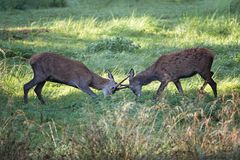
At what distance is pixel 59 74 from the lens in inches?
409

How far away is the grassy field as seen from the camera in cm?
620

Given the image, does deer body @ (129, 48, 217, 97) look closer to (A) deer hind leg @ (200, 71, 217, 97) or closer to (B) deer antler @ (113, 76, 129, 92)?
(A) deer hind leg @ (200, 71, 217, 97)

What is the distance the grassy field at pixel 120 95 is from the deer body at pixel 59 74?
21cm

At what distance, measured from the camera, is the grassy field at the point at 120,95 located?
20.3 feet

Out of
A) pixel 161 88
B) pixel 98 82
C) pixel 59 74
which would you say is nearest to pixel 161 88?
pixel 161 88

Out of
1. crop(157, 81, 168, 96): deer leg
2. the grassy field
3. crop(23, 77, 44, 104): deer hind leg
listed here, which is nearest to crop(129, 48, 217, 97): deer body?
crop(157, 81, 168, 96): deer leg

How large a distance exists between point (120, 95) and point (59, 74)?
3.82 feet

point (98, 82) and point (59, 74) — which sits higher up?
point (59, 74)

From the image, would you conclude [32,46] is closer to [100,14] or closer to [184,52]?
[184,52]

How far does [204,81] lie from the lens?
10797 mm

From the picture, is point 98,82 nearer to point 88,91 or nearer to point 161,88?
point 88,91

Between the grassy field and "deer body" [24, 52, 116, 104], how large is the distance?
21 centimetres

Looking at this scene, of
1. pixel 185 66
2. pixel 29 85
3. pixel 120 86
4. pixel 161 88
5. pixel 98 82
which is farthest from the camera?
pixel 120 86

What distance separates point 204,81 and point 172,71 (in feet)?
2.14
